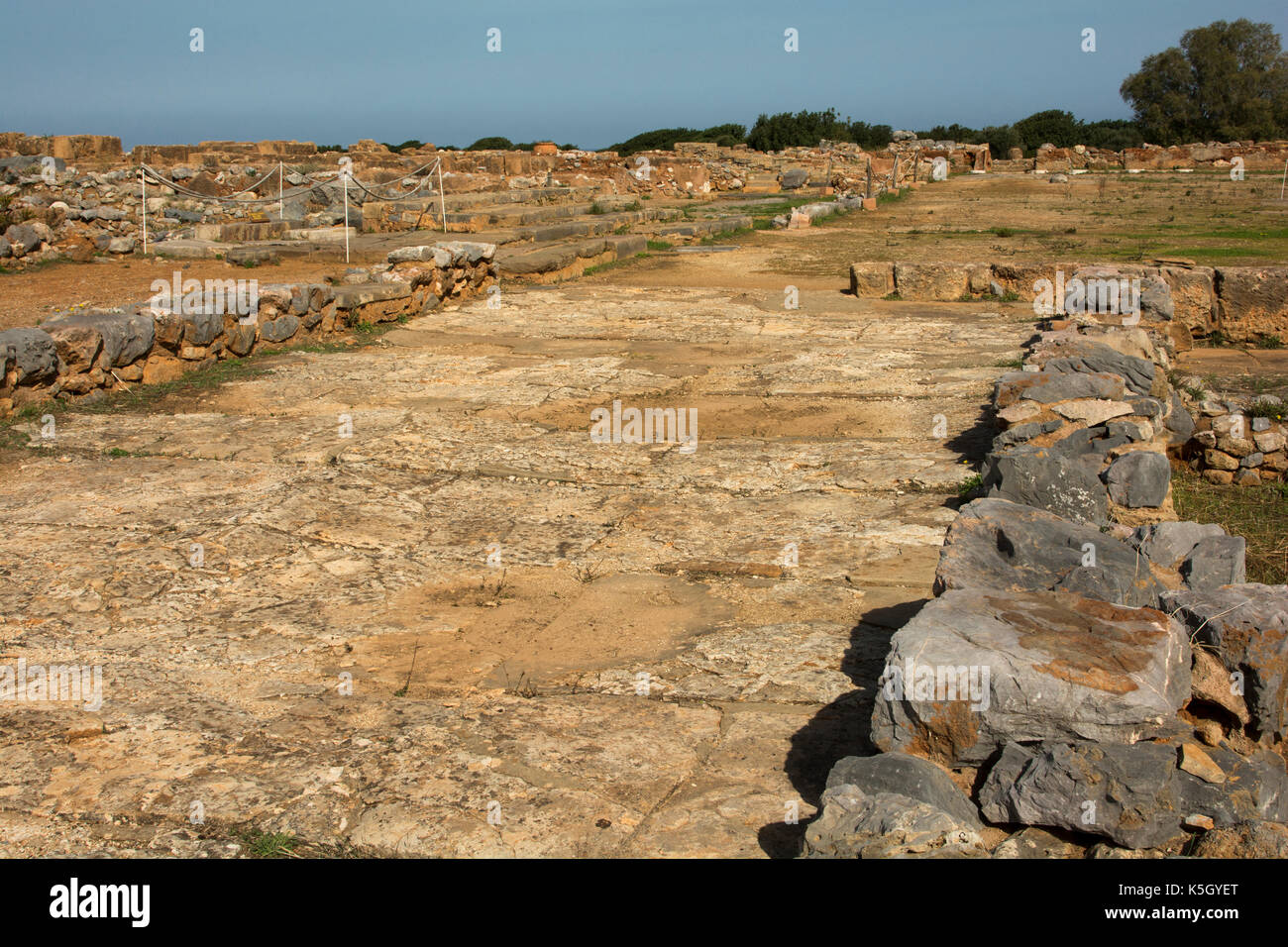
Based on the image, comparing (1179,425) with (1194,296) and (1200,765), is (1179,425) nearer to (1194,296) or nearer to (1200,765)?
(1194,296)

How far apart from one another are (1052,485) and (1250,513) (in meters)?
1.99

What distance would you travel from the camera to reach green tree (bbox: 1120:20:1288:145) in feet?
161

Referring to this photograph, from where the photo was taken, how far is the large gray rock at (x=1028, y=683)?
9.03 feet

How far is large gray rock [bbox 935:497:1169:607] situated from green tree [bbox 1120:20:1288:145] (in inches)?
2098

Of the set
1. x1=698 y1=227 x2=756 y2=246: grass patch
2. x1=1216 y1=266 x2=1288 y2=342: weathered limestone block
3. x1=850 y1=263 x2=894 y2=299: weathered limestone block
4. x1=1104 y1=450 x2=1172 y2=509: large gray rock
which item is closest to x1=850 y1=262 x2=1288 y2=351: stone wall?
x1=1216 y1=266 x2=1288 y2=342: weathered limestone block

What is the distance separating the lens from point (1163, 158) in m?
38.9

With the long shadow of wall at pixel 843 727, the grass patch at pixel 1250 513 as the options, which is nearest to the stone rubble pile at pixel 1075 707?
the long shadow of wall at pixel 843 727

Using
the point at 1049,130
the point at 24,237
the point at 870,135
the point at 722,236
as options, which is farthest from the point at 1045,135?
the point at 24,237

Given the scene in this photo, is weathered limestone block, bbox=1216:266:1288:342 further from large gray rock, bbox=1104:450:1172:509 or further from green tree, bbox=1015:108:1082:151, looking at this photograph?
green tree, bbox=1015:108:1082:151

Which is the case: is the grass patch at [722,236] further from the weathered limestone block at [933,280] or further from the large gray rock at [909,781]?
the large gray rock at [909,781]
